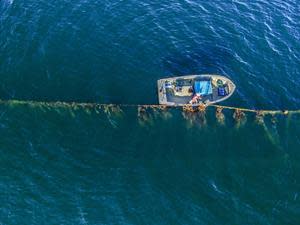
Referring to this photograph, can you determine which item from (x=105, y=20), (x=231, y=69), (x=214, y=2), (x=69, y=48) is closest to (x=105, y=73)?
(x=69, y=48)

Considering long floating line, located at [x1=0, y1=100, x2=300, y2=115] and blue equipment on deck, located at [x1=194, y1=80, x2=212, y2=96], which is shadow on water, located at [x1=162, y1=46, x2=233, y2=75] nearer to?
blue equipment on deck, located at [x1=194, y1=80, x2=212, y2=96]

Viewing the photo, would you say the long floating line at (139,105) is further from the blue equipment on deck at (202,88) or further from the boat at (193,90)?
the blue equipment on deck at (202,88)

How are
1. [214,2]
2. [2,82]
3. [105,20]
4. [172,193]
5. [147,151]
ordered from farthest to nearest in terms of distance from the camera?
[214,2]
[105,20]
[2,82]
[147,151]
[172,193]

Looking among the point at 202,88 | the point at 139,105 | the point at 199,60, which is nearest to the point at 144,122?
the point at 139,105

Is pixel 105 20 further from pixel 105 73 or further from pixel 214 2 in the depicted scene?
pixel 214 2

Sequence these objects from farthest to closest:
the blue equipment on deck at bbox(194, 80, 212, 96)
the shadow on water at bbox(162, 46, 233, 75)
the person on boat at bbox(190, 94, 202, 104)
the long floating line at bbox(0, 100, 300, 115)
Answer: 1. the shadow on water at bbox(162, 46, 233, 75)
2. the blue equipment on deck at bbox(194, 80, 212, 96)
3. the person on boat at bbox(190, 94, 202, 104)
4. the long floating line at bbox(0, 100, 300, 115)

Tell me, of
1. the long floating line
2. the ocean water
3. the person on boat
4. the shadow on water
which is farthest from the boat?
the shadow on water

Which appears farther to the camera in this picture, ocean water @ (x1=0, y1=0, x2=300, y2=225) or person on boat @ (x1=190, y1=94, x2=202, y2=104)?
person on boat @ (x1=190, y1=94, x2=202, y2=104)
